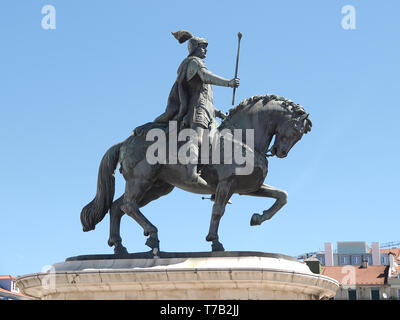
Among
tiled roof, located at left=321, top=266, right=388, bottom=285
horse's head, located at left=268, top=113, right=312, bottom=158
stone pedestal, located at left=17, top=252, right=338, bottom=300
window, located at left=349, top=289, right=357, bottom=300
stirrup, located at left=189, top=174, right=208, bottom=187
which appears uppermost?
horse's head, located at left=268, top=113, right=312, bottom=158

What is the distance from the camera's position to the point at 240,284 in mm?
13773

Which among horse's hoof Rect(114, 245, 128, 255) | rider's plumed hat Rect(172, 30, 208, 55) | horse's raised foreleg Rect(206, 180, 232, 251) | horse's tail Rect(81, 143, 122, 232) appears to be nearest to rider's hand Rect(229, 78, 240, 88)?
rider's plumed hat Rect(172, 30, 208, 55)

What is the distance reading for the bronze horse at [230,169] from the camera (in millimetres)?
15070

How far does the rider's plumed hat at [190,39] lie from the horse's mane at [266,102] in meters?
1.45

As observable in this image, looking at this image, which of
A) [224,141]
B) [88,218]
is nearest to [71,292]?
[88,218]

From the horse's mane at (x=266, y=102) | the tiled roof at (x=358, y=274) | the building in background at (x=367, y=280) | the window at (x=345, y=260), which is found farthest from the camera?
the window at (x=345, y=260)

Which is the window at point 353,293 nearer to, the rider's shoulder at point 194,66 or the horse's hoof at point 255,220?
the horse's hoof at point 255,220

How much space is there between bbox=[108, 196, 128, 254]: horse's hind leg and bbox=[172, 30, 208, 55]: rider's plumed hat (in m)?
3.23

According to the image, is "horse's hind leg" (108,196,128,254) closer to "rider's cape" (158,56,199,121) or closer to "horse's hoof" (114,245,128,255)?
"horse's hoof" (114,245,128,255)

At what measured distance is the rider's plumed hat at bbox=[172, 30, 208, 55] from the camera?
16062 millimetres

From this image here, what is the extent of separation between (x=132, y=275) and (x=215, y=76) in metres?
4.01

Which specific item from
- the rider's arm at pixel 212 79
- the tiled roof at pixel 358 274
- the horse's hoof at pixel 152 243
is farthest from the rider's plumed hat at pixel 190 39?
the tiled roof at pixel 358 274
